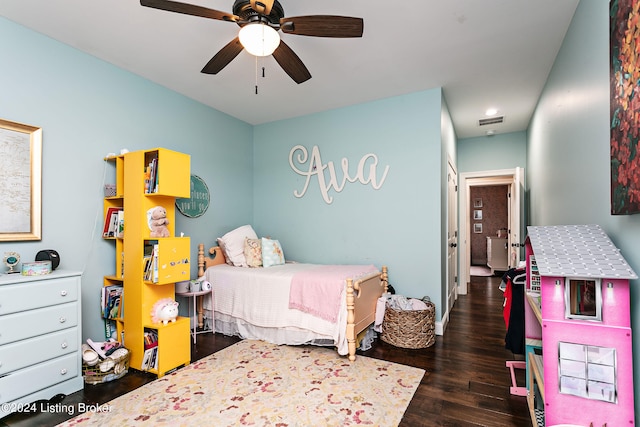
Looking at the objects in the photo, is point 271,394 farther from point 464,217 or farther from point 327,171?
point 464,217

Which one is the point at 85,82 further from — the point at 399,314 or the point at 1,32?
the point at 399,314

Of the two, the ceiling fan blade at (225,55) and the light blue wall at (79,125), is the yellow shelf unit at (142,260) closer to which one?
the light blue wall at (79,125)

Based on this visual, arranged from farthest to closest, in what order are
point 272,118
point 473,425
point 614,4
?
1. point 272,118
2. point 473,425
3. point 614,4

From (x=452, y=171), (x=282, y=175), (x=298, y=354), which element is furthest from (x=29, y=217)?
(x=452, y=171)

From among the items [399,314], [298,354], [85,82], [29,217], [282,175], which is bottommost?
[298,354]

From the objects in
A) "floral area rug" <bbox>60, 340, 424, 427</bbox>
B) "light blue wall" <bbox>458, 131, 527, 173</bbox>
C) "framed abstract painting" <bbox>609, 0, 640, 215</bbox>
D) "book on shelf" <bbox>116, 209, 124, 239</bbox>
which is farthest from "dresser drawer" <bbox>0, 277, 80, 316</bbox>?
"light blue wall" <bbox>458, 131, 527, 173</bbox>

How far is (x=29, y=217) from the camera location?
2.44 m

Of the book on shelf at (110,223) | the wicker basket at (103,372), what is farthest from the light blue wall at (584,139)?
the book on shelf at (110,223)

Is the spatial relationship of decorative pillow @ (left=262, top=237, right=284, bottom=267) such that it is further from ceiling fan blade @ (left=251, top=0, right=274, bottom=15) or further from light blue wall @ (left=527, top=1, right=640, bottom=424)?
light blue wall @ (left=527, top=1, right=640, bottom=424)

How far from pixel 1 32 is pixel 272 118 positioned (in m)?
2.75

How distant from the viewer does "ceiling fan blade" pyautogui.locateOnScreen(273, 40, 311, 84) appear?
2.11 meters

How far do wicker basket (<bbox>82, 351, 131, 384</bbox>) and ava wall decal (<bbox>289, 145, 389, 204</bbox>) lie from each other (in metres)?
2.69

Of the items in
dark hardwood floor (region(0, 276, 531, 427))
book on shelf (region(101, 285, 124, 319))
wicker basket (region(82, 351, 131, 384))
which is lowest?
dark hardwood floor (region(0, 276, 531, 427))

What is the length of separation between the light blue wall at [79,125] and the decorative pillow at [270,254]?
3.11ft
